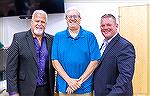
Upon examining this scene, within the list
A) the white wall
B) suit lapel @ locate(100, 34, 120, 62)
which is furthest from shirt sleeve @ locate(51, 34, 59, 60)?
the white wall

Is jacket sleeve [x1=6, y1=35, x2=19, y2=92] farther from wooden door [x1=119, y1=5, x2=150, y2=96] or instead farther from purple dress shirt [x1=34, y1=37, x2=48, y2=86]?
wooden door [x1=119, y1=5, x2=150, y2=96]

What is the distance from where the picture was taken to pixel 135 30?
166 inches

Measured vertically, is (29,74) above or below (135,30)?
below

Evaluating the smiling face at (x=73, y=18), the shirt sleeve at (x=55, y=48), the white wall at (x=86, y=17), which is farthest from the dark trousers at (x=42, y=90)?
the white wall at (x=86, y=17)

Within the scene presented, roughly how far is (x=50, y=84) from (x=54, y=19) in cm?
219

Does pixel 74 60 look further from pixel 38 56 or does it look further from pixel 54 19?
Answer: pixel 54 19

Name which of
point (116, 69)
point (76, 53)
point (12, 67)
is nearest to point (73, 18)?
point (76, 53)

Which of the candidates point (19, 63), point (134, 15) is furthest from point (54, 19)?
point (19, 63)

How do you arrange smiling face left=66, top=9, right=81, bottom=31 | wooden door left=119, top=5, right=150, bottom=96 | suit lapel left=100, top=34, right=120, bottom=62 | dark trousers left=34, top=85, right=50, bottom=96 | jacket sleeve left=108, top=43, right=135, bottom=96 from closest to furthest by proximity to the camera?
jacket sleeve left=108, top=43, right=135, bottom=96 < suit lapel left=100, top=34, right=120, bottom=62 < smiling face left=66, top=9, right=81, bottom=31 < dark trousers left=34, top=85, right=50, bottom=96 < wooden door left=119, top=5, right=150, bottom=96

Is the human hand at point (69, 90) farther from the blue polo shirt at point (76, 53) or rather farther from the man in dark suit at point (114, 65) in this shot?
the man in dark suit at point (114, 65)

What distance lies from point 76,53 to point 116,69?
38cm

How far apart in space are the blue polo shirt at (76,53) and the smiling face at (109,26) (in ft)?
0.54

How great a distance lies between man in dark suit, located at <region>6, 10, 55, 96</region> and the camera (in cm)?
221

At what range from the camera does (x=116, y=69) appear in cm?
200
